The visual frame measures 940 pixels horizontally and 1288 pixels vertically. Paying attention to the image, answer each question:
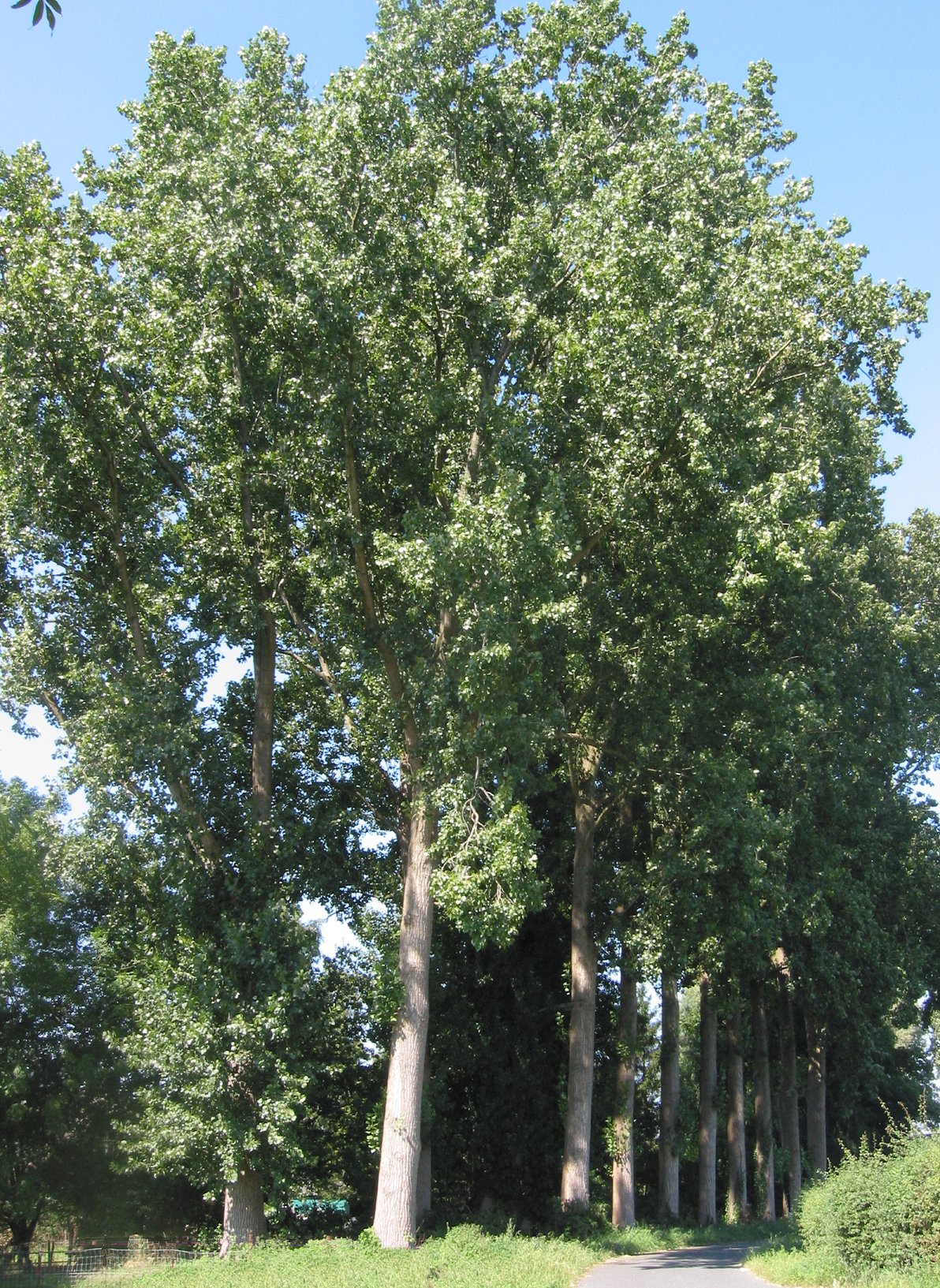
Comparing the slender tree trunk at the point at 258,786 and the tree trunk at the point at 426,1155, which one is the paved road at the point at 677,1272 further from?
the slender tree trunk at the point at 258,786

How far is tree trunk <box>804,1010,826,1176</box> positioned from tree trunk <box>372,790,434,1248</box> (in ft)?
57.1

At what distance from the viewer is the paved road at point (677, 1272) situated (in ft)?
44.4

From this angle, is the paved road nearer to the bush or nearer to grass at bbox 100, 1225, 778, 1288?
grass at bbox 100, 1225, 778, 1288

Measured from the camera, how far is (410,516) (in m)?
16.2

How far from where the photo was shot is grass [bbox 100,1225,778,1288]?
474 inches

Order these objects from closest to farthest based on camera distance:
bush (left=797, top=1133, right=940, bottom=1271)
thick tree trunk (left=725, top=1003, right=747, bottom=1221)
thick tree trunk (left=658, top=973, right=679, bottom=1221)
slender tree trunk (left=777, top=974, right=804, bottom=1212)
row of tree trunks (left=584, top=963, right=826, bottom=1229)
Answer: bush (left=797, top=1133, right=940, bottom=1271), row of tree trunks (left=584, top=963, right=826, bottom=1229), thick tree trunk (left=658, top=973, right=679, bottom=1221), slender tree trunk (left=777, top=974, right=804, bottom=1212), thick tree trunk (left=725, top=1003, right=747, bottom=1221)

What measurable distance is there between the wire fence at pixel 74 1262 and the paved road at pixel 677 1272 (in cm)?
693

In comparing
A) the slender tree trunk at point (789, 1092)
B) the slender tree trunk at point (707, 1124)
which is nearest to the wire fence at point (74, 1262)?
the slender tree trunk at point (707, 1124)

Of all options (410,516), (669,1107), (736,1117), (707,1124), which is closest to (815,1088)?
(736,1117)

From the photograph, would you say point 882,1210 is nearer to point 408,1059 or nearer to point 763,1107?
point 408,1059

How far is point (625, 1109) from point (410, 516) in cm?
1530

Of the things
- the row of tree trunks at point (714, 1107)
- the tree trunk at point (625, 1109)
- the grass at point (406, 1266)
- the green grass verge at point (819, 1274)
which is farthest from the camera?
the row of tree trunks at point (714, 1107)

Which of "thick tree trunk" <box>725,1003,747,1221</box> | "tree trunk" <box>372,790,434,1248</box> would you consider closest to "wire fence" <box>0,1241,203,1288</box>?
"tree trunk" <box>372,790,434,1248</box>

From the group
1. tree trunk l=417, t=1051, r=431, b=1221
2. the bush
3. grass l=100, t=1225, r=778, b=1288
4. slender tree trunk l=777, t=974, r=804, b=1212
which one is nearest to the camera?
the bush
